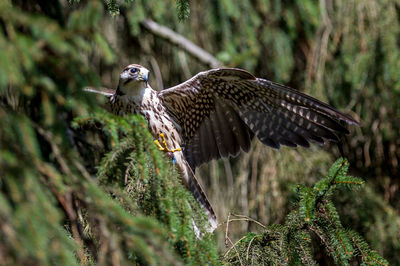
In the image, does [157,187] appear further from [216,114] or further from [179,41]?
[179,41]

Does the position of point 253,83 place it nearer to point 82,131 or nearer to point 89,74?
point 82,131

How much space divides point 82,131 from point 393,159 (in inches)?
110

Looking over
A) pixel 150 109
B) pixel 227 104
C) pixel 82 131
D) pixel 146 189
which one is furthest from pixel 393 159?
pixel 146 189

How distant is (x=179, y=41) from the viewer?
4.34m

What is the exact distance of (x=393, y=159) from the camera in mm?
4531

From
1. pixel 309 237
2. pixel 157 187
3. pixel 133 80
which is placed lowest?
Result: pixel 309 237

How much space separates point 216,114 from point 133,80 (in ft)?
2.18

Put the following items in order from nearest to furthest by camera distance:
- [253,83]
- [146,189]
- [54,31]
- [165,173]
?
[54,31]
[165,173]
[146,189]
[253,83]

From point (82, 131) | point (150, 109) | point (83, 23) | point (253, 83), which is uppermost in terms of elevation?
point (83, 23)

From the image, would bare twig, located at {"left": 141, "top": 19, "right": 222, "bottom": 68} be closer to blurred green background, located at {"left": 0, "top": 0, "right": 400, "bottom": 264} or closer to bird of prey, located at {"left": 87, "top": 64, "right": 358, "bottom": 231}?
blurred green background, located at {"left": 0, "top": 0, "right": 400, "bottom": 264}

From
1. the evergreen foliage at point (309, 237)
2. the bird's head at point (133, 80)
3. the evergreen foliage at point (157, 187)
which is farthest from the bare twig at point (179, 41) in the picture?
the evergreen foliage at point (157, 187)

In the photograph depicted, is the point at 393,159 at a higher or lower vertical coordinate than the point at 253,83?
lower

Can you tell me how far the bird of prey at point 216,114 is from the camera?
335 cm

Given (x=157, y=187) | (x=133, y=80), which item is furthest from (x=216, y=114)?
(x=157, y=187)
